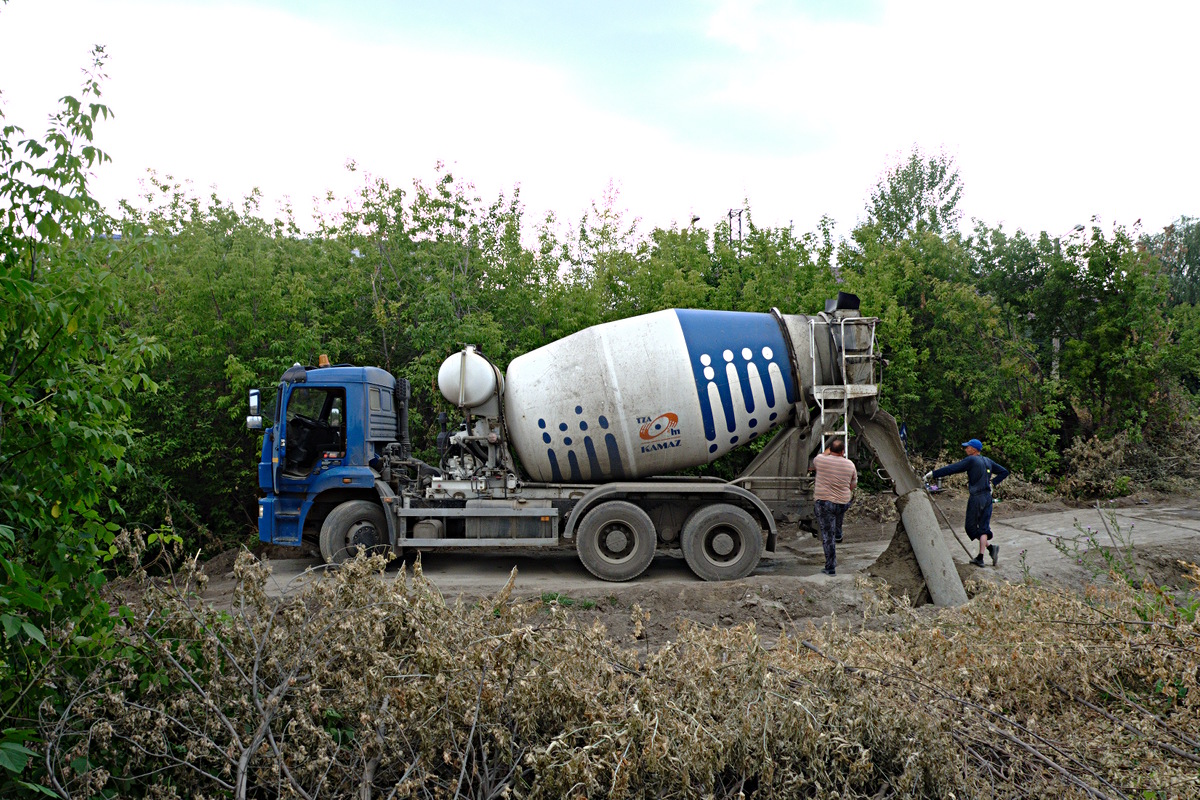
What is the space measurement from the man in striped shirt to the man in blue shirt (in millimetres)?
1352

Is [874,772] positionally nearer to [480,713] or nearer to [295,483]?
[480,713]

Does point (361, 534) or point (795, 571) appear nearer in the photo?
point (361, 534)

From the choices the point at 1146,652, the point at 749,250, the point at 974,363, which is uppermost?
the point at 749,250

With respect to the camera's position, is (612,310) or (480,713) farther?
(612,310)

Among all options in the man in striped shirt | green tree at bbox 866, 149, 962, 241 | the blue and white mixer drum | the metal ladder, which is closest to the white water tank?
the blue and white mixer drum

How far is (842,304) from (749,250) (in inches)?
230

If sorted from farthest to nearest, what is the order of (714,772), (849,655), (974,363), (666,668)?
(974,363) → (849,655) → (666,668) → (714,772)

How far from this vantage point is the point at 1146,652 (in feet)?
13.3

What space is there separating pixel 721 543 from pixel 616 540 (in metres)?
1.28

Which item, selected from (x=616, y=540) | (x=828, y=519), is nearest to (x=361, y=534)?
(x=616, y=540)

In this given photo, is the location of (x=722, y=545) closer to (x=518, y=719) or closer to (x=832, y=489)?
(x=832, y=489)

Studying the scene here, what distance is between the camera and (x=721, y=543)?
9.72 m

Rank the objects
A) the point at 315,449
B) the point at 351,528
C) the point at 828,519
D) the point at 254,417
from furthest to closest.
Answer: the point at 315,449
the point at 351,528
the point at 254,417
the point at 828,519

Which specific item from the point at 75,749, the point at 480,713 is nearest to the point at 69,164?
the point at 75,749
